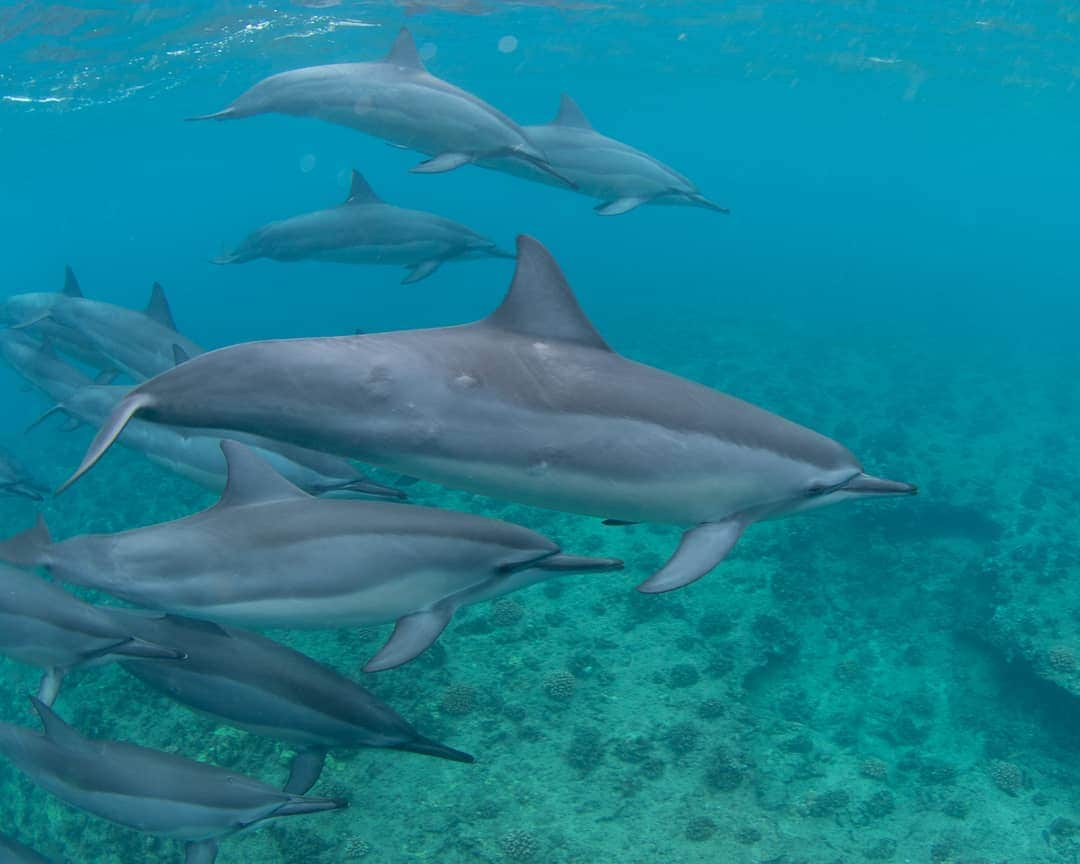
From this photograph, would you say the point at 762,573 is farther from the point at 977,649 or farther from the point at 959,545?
the point at 959,545

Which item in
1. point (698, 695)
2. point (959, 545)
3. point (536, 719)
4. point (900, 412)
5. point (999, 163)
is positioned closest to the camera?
point (536, 719)

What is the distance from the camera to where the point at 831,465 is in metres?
4.23

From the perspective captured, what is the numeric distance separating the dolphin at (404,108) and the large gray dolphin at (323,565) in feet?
15.6

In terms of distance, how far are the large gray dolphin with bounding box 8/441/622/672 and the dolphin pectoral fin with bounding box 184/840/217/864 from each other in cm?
217

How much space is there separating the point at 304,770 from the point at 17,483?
21.0ft

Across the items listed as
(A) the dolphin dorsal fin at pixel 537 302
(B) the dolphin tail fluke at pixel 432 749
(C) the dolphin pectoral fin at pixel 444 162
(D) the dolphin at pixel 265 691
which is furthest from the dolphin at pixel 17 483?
(A) the dolphin dorsal fin at pixel 537 302


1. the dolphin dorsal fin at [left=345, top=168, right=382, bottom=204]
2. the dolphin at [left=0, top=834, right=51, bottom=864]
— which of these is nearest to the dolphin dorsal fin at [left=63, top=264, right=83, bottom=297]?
the dolphin dorsal fin at [left=345, top=168, right=382, bottom=204]

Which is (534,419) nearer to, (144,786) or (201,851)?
(144,786)

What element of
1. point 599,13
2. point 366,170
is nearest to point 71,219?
point 366,170

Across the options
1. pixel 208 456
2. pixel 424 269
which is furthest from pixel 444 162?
pixel 208 456

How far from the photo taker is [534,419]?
142 inches

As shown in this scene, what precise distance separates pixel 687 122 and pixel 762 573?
9221 centimetres

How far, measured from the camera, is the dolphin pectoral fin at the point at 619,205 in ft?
32.8

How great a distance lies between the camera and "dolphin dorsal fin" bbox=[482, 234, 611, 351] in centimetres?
380
